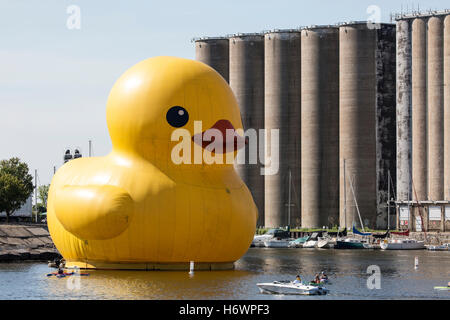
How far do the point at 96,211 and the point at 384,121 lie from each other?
243 ft

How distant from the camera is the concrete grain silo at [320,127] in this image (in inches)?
4382

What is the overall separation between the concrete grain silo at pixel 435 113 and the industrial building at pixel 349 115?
106mm

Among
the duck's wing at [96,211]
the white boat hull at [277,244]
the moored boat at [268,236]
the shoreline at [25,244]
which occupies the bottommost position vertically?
the white boat hull at [277,244]

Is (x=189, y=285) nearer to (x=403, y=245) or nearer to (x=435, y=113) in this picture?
(x=403, y=245)

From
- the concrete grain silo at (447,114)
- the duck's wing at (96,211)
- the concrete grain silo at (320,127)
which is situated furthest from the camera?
the concrete grain silo at (320,127)

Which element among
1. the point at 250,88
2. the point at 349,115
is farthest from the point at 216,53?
the point at 349,115

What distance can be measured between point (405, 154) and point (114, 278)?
70.5 meters

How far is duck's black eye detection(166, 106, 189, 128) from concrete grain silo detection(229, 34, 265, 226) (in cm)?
7501

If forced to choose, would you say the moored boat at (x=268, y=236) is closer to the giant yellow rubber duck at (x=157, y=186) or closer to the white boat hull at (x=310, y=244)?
the white boat hull at (x=310, y=244)

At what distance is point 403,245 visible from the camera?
9169cm

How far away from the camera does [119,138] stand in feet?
139

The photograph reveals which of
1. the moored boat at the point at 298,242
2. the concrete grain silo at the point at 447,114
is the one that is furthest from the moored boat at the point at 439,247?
the moored boat at the point at 298,242

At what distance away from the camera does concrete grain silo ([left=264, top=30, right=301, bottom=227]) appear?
114 metres
